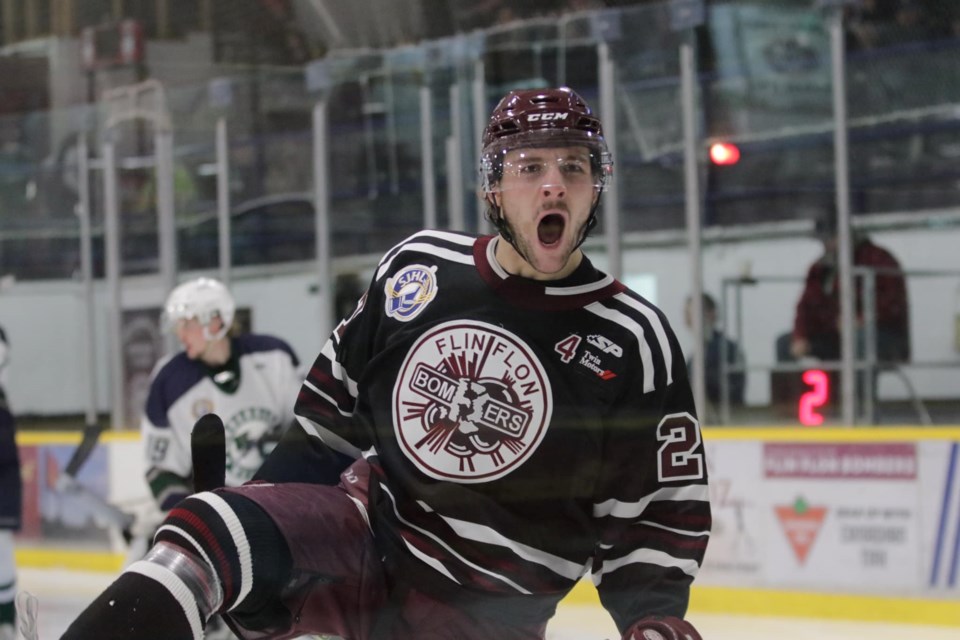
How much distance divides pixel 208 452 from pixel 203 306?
1.97m

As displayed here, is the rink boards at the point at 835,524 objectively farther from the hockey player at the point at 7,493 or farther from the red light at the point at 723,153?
the hockey player at the point at 7,493

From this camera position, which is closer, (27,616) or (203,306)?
(27,616)

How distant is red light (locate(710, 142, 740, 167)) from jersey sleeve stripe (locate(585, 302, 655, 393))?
92.5 inches

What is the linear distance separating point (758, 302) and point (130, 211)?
2322 millimetres

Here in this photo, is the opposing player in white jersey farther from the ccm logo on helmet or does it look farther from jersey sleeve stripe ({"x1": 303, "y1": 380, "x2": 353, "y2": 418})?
the ccm logo on helmet

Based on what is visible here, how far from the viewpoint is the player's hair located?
4.53ft

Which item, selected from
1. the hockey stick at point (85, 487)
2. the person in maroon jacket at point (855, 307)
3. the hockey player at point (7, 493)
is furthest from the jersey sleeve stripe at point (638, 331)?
the hockey stick at point (85, 487)

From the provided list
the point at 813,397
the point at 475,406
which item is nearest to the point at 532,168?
the point at 475,406

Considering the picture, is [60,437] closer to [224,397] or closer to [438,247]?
[224,397]

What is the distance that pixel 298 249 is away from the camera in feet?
13.4

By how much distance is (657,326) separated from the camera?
4.53 feet

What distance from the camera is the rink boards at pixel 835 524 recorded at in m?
3.62

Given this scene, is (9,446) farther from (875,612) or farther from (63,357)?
(875,612)

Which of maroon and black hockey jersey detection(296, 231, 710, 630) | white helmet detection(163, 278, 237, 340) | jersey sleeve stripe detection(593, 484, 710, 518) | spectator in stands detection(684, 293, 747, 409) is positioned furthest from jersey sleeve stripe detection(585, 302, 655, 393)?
white helmet detection(163, 278, 237, 340)
